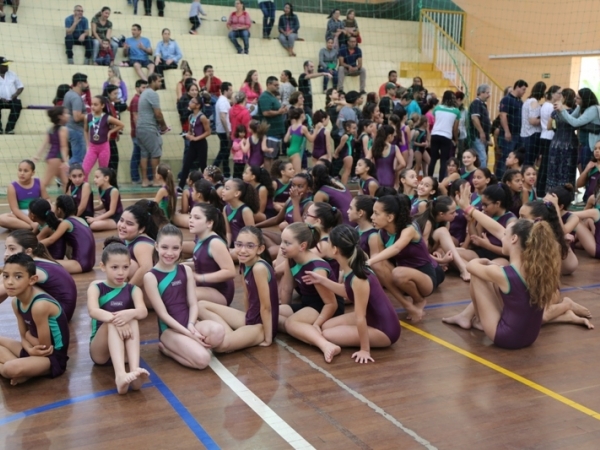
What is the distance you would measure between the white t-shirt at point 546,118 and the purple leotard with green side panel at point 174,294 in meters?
7.21

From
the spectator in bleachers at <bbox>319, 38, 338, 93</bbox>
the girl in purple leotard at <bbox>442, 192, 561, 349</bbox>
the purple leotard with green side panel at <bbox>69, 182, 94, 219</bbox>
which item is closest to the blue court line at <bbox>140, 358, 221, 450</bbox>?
the girl in purple leotard at <bbox>442, 192, 561, 349</bbox>

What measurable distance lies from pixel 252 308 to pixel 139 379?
0.98 meters

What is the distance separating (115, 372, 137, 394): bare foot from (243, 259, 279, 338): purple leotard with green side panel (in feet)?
3.27

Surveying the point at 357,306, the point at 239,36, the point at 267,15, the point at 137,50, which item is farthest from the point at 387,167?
the point at 267,15

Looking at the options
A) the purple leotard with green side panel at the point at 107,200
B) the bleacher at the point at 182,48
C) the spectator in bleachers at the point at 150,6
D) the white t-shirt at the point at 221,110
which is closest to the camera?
the purple leotard with green side panel at the point at 107,200

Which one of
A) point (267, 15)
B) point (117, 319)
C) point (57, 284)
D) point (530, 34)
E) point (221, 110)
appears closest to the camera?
point (117, 319)

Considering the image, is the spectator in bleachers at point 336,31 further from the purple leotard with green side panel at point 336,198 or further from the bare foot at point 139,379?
the bare foot at point 139,379

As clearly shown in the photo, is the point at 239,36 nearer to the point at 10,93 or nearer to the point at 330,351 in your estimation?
the point at 10,93

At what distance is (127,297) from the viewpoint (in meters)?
3.97

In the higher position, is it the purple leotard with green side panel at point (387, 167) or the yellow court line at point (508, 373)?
the purple leotard with green side panel at point (387, 167)

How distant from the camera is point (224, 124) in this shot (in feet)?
36.8

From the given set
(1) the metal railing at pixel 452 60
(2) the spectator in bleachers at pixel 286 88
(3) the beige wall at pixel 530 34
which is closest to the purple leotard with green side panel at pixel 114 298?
(2) the spectator in bleachers at pixel 286 88

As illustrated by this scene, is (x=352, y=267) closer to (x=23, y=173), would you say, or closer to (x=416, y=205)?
(x=416, y=205)

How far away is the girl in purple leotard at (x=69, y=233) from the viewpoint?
582 centimetres
